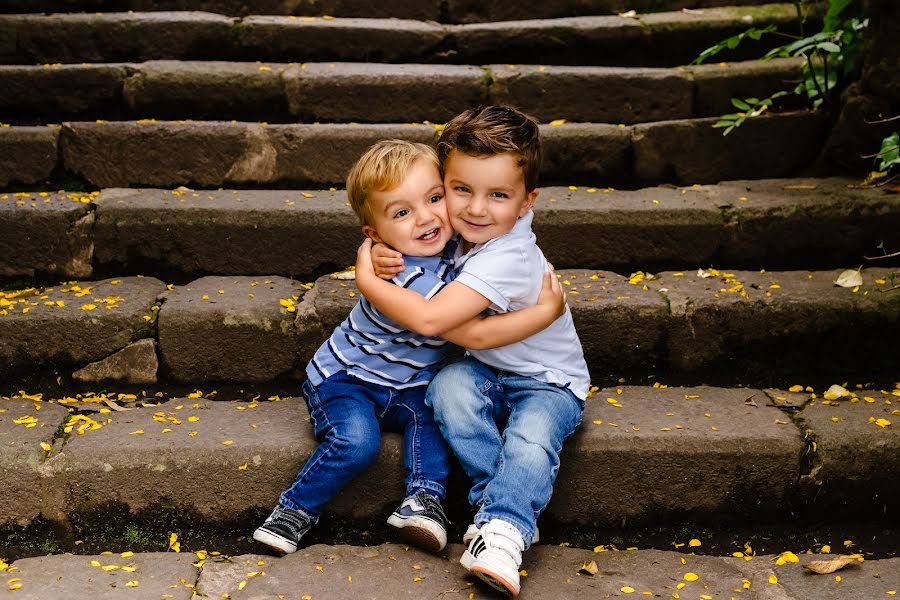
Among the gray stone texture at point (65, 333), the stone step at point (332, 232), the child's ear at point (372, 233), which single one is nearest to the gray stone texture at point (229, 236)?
the stone step at point (332, 232)

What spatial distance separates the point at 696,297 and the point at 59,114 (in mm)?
2603

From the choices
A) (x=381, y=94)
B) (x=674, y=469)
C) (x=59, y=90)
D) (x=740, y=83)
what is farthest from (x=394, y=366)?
(x=740, y=83)

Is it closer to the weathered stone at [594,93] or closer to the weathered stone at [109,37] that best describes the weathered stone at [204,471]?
the weathered stone at [594,93]

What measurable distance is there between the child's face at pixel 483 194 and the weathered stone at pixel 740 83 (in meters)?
1.81

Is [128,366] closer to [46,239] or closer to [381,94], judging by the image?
[46,239]

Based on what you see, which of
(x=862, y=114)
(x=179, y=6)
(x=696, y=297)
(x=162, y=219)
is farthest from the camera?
(x=179, y=6)

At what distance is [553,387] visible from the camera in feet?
7.32

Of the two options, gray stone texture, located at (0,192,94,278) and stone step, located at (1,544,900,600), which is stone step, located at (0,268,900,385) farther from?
stone step, located at (1,544,900,600)

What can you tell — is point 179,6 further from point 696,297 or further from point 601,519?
point 601,519

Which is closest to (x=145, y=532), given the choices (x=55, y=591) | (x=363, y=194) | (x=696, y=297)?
(x=55, y=591)

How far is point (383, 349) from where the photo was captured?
89.5 inches

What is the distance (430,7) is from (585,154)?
144 centimetres

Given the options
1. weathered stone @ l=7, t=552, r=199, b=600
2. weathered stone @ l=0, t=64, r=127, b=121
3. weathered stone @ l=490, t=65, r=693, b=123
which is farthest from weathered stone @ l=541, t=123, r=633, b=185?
weathered stone @ l=7, t=552, r=199, b=600

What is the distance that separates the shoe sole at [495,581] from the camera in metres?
1.88
